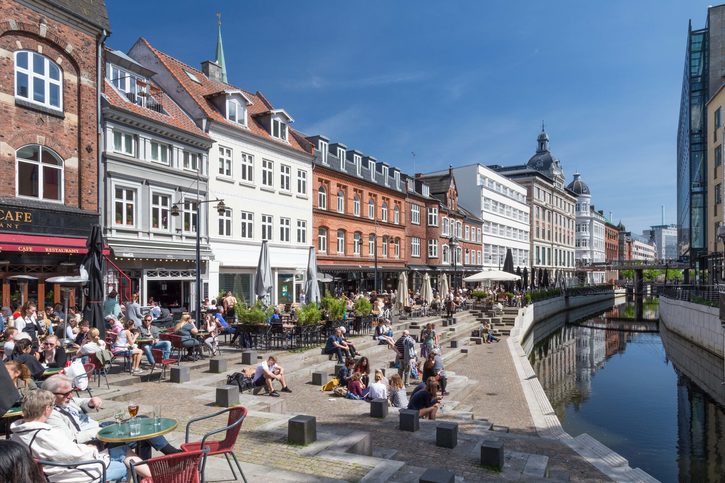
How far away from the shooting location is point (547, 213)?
77.8m

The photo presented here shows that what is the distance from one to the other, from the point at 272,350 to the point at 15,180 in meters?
11.1

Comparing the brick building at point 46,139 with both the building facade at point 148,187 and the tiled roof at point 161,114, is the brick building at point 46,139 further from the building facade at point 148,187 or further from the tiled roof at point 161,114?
the tiled roof at point 161,114

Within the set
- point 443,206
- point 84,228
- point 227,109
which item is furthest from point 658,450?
point 443,206

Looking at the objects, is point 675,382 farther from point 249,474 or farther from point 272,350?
point 249,474

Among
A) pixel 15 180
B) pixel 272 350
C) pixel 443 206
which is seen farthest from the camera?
pixel 443 206

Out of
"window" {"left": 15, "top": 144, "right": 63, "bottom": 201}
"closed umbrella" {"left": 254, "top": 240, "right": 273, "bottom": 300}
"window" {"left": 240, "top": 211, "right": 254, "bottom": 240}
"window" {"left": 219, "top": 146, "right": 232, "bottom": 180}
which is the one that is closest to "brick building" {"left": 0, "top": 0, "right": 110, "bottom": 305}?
"window" {"left": 15, "top": 144, "right": 63, "bottom": 201}

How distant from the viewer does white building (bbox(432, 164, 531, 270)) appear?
2277 inches

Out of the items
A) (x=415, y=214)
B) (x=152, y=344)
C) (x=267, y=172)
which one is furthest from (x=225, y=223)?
(x=415, y=214)

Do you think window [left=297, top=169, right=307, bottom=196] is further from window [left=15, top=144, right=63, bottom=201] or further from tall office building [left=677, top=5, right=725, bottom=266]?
tall office building [left=677, top=5, right=725, bottom=266]

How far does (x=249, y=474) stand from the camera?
6.35 m

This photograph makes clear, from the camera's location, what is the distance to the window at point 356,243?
38094 mm

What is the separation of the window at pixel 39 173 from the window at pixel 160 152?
444cm

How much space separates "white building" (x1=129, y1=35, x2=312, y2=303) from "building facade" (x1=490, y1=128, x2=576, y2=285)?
42.5 meters

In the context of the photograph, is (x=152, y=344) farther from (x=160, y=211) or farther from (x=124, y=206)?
(x=160, y=211)
